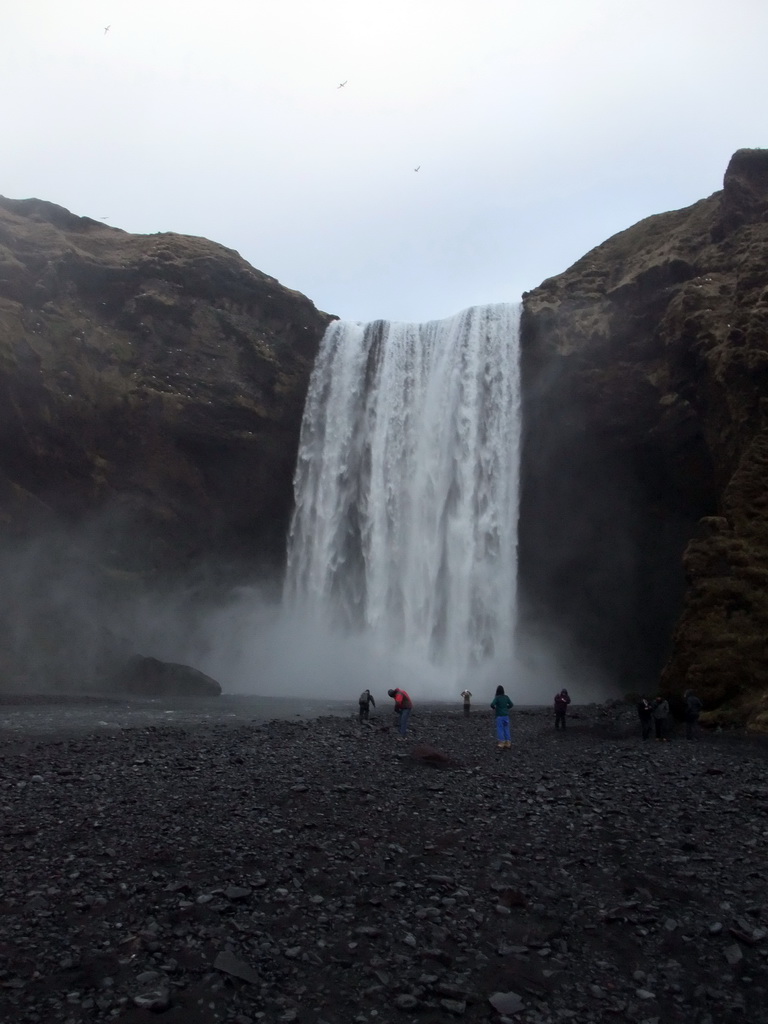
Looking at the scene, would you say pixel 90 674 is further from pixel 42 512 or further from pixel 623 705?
pixel 623 705

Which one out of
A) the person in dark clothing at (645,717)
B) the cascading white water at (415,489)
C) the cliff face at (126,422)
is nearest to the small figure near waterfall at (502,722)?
the person in dark clothing at (645,717)

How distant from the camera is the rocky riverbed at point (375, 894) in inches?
236

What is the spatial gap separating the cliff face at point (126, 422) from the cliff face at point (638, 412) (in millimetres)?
13972

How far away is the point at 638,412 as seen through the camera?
35.9 metres

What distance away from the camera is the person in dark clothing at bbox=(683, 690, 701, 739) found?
1870 cm

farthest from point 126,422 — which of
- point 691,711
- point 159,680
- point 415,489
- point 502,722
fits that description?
point 691,711

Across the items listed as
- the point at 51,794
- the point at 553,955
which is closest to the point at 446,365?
the point at 51,794

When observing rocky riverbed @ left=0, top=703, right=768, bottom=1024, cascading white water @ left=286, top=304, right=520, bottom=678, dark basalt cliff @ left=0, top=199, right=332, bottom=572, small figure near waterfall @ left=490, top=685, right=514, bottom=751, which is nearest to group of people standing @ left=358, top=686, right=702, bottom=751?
small figure near waterfall @ left=490, top=685, right=514, bottom=751

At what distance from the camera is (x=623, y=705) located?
94.6 ft

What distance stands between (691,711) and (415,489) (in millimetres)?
24134

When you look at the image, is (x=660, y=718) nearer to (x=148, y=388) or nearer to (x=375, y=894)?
(x=375, y=894)

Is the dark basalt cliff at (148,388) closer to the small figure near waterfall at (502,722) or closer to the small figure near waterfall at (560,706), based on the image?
the small figure near waterfall at (560,706)

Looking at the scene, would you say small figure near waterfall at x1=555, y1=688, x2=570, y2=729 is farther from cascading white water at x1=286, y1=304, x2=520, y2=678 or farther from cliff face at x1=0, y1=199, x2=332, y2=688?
cliff face at x1=0, y1=199, x2=332, y2=688

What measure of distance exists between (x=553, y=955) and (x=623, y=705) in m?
23.4
